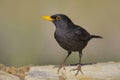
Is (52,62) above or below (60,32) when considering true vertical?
below

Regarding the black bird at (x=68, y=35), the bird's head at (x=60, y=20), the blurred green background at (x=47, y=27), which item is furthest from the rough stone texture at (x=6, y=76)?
the blurred green background at (x=47, y=27)

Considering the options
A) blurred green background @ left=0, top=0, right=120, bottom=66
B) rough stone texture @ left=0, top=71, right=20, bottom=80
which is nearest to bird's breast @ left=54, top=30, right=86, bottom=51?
rough stone texture @ left=0, top=71, right=20, bottom=80

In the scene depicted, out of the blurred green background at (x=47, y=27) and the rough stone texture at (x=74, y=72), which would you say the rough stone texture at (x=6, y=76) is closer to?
the rough stone texture at (x=74, y=72)

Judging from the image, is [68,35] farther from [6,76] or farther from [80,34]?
[6,76]

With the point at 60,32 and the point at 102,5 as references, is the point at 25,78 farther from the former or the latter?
the point at 102,5

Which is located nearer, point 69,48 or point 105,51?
point 69,48

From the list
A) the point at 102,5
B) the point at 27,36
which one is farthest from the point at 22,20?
the point at 102,5
